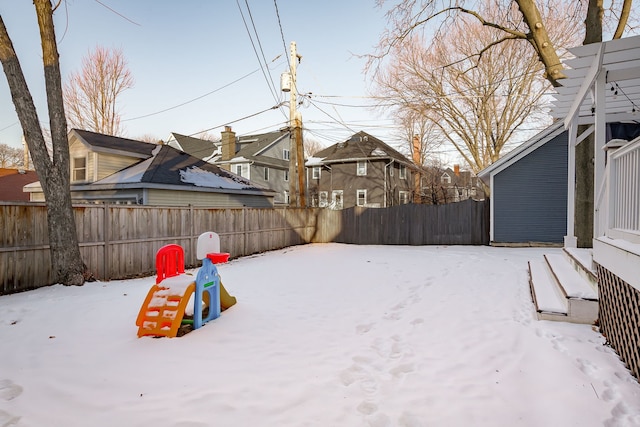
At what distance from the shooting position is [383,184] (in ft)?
85.0

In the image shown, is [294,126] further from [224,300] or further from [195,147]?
[195,147]

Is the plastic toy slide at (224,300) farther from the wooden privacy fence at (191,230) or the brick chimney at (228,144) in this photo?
the brick chimney at (228,144)

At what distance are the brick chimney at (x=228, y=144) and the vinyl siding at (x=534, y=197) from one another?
809 inches

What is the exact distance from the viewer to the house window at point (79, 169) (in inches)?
593

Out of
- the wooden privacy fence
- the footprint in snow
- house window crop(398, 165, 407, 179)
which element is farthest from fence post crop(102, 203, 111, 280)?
house window crop(398, 165, 407, 179)

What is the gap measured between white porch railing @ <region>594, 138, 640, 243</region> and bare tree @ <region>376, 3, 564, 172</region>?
15.2m

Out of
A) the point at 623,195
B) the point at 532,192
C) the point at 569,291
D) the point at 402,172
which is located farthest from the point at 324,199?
the point at 623,195

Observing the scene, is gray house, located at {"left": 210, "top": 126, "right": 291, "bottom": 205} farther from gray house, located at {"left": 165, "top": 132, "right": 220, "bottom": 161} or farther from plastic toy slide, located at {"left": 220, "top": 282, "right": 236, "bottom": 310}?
plastic toy slide, located at {"left": 220, "top": 282, "right": 236, "bottom": 310}

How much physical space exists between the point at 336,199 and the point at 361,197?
2.12 m

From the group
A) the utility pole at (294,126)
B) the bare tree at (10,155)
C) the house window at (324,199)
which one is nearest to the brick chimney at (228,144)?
the house window at (324,199)

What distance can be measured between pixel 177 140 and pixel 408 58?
20.0 m

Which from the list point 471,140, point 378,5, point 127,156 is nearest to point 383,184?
point 471,140

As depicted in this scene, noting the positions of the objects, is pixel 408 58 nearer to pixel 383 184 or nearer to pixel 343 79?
pixel 343 79

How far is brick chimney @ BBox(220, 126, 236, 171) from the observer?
89.5 feet
